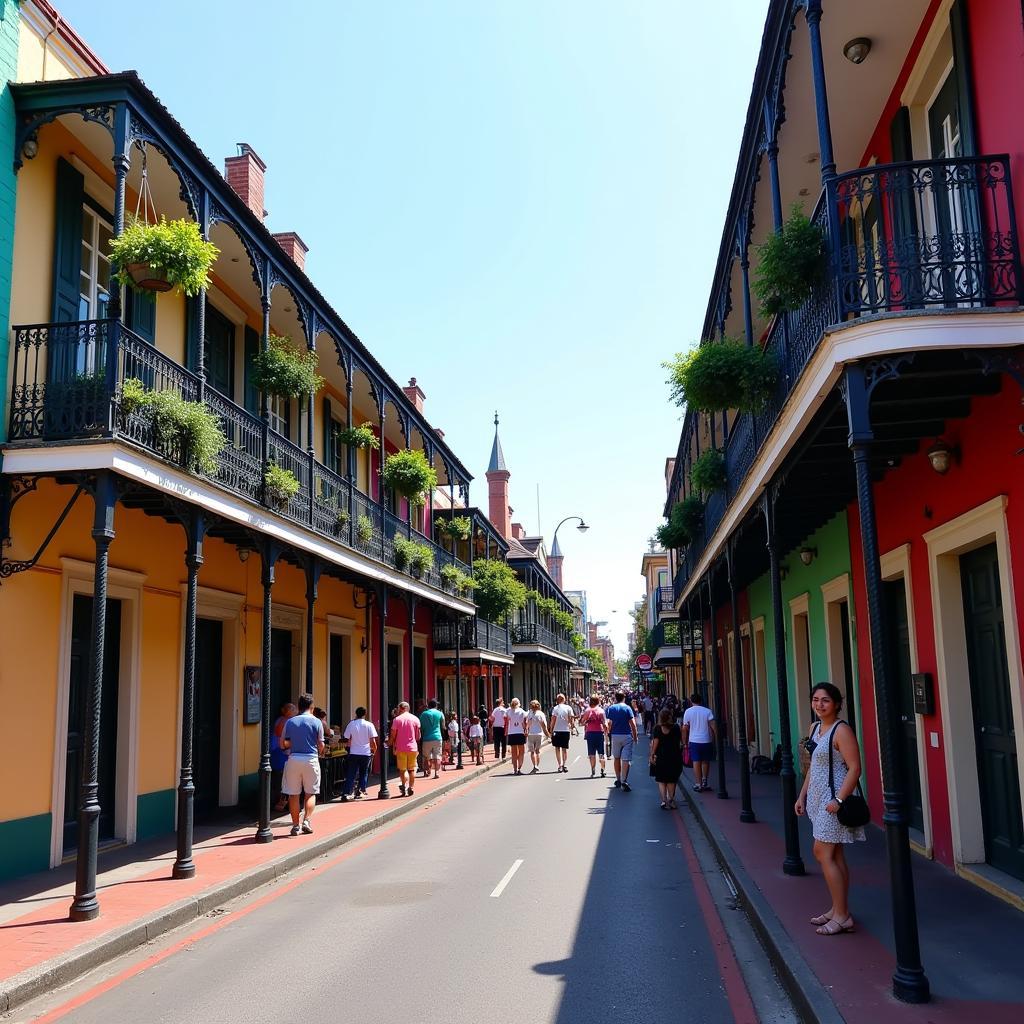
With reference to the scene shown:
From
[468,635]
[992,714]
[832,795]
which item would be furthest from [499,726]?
[832,795]

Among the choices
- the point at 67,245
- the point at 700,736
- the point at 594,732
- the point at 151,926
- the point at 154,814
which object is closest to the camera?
the point at 151,926

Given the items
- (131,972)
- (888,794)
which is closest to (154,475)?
(131,972)

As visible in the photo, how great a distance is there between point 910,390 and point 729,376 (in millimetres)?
2682

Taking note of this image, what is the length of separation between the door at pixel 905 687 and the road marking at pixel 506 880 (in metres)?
4.17

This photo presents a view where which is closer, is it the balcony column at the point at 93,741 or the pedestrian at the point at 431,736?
the balcony column at the point at 93,741

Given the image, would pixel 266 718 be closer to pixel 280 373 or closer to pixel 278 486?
pixel 278 486

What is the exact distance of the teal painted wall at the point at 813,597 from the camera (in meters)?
11.8

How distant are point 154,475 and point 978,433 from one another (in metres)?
7.09

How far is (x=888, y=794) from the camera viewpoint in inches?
214

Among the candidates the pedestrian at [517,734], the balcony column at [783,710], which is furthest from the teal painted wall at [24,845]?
the pedestrian at [517,734]

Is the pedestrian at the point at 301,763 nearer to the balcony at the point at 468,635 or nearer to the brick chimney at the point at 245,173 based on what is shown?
the brick chimney at the point at 245,173

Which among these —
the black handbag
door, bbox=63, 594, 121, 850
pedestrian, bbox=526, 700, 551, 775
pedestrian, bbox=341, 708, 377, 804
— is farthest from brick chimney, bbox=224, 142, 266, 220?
the black handbag

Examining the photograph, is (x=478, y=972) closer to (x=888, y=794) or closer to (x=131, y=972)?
(x=131, y=972)

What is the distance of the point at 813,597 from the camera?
13898 mm
